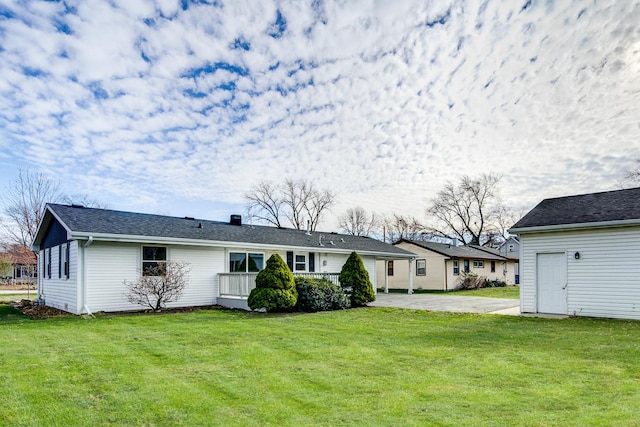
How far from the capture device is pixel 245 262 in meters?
17.8

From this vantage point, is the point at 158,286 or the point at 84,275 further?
the point at 158,286

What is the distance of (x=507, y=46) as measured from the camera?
11484 millimetres

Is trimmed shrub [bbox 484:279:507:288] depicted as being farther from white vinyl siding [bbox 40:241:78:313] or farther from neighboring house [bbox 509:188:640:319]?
white vinyl siding [bbox 40:241:78:313]

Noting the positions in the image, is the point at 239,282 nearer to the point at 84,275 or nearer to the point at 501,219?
the point at 84,275

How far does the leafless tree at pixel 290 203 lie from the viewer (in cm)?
4516

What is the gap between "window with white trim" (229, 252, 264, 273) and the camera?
685 inches

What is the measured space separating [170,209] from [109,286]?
30.2m

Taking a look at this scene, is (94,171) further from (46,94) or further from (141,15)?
(141,15)

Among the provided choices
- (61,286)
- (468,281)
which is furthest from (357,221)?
(61,286)

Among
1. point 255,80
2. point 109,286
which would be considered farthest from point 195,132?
point 109,286

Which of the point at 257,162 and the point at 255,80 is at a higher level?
the point at 255,80

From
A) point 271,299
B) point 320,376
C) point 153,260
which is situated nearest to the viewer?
point 320,376

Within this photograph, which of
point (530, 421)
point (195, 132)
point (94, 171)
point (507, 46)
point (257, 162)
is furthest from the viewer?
point (94, 171)

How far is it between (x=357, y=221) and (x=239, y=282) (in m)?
39.8
